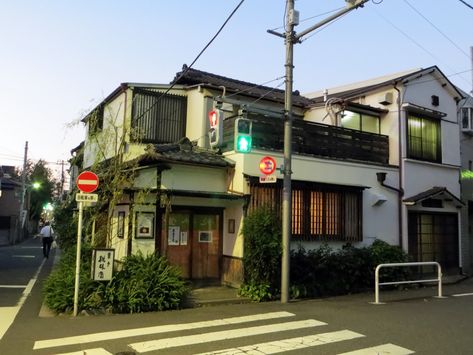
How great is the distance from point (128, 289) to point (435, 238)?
12.7 metres

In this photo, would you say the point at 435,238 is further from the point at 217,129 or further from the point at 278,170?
the point at 217,129

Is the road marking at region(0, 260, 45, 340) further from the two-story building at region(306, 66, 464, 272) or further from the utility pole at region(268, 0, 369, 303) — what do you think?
the two-story building at region(306, 66, 464, 272)

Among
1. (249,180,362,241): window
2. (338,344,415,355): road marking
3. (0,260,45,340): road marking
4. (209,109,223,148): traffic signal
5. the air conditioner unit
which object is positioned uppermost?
the air conditioner unit

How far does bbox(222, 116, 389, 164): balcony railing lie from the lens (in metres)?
13.5

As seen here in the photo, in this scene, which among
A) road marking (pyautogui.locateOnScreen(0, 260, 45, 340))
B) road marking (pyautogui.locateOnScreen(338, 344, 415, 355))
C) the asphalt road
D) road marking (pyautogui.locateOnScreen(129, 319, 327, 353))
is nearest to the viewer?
road marking (pyautogui.locateOnScreen(338, 344, 415, 355))

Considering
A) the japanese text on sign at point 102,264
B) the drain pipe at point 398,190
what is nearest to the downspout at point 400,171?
the drain pipe at point 398,190

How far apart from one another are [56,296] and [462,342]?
8.28m

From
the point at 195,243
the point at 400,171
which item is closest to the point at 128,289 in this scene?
the point at 195,243

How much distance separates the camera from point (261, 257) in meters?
11.5

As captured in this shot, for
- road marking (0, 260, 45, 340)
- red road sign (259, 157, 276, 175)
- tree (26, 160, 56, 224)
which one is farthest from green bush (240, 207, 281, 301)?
tree (26, 160, 56, 224)

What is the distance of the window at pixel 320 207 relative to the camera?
1313 centimetres

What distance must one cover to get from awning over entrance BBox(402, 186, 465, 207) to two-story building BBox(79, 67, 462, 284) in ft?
0.16

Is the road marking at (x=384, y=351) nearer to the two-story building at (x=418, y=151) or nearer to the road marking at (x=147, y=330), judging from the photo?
the road marking at (x=147, y=330)

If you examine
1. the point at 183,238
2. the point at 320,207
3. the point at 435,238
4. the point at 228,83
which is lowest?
the point at 183,238
